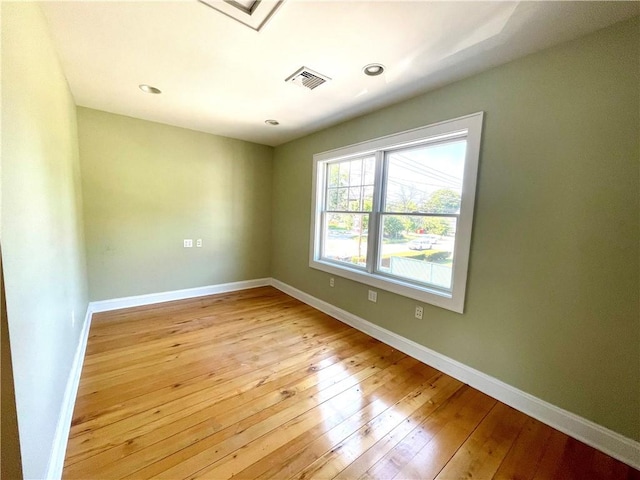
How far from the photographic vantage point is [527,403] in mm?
1786

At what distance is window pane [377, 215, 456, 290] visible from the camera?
228 centimetres

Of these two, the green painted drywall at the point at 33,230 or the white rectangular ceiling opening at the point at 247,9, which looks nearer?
the green painted drywall at the point at 33,230

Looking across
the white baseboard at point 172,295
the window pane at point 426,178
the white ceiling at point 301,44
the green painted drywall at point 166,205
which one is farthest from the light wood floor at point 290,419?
the white ceiling at point 301,44

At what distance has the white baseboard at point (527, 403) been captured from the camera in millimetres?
1469

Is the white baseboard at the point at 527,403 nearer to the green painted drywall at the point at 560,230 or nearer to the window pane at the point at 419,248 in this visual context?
Answer: the green painted drywall at the point at 560,230

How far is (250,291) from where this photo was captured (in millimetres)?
4273

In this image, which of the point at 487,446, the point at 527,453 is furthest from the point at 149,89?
the point at 527,453

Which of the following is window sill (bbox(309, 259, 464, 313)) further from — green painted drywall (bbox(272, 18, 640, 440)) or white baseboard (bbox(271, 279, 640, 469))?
white baseboard (bbox(271, 279, 640, 469))

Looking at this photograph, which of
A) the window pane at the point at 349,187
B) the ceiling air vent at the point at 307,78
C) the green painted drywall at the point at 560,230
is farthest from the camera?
the window pane at the point at 349,187

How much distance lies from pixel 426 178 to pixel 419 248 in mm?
670

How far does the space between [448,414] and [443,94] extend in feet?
8.17

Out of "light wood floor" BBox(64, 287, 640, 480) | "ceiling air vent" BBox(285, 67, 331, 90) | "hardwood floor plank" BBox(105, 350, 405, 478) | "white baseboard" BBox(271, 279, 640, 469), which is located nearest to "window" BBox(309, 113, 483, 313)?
"white baseboard" BBox(271, 279, 640, 469)

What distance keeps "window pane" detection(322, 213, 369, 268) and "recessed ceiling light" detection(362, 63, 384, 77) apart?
146 cm

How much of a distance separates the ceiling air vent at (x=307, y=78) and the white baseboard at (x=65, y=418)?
8.96 feet
